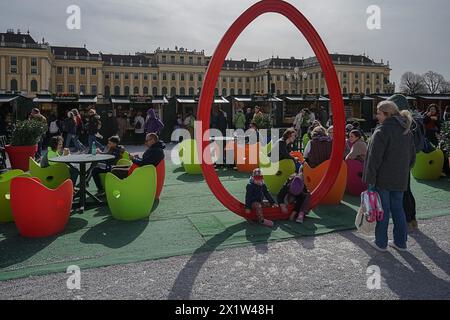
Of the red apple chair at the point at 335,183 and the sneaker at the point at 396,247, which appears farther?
the red apple chair at the point at 335,183

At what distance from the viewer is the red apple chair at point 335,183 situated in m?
6.16

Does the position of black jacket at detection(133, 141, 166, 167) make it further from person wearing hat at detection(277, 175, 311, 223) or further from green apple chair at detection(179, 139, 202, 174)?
green apple chair at detection(179, 139, 202, 174)

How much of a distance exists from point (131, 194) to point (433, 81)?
8797cm

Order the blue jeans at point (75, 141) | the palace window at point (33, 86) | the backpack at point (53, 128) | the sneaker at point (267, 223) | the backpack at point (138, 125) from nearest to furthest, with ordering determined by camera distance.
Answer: the sneaker at point (267, 223)
the blue jeans at point (75, 141)
the backpack at point (53, 128)
the backpack at point (138, 125)
the palace window at point (33, 86)

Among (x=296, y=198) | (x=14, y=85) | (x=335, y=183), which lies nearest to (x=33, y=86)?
(x=14, y=85)

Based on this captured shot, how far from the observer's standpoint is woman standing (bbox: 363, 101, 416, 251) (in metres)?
3.93

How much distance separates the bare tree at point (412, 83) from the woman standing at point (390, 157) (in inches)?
3253

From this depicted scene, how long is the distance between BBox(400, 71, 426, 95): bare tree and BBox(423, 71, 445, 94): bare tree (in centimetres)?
→ 99

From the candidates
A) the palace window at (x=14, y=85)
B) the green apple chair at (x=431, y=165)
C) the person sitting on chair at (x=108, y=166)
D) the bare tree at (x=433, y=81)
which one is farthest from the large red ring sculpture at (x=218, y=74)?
the bare tree at (x=433, y=81)

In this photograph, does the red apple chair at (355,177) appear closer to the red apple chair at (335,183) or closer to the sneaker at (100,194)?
the red apple chair at (335,183)
